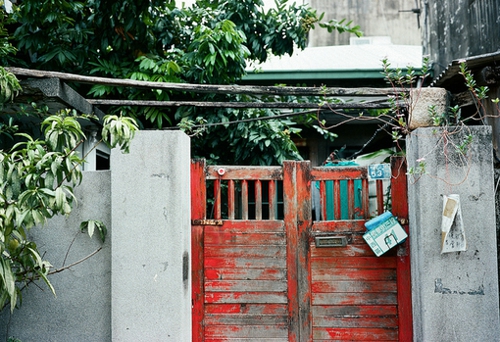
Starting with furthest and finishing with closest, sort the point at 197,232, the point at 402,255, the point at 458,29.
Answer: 1. the point at 458,29
2. the point at 197,232
3. the point at 402,255

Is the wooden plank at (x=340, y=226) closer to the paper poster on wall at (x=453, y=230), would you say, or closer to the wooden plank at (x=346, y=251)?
the wooden plank at (x=346, y=251)

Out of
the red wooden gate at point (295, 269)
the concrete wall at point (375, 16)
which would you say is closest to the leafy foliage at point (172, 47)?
the red wooden gate at point (295, 269)

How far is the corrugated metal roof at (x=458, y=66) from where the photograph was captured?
544 cm

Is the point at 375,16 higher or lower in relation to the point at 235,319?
higher

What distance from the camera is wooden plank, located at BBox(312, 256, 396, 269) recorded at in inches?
177

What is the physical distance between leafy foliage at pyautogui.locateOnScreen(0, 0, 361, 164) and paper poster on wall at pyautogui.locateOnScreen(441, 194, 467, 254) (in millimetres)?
3073

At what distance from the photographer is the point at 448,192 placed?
4.20 m

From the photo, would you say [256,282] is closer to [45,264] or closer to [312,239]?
[312,239]

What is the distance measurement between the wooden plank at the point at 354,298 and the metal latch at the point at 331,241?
0.45 meters

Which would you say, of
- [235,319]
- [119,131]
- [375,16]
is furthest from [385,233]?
[375,16]

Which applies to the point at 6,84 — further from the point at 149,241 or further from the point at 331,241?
the point at 331,241

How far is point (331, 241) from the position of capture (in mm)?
4512

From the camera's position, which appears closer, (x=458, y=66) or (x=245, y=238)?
(x=245, y=238)

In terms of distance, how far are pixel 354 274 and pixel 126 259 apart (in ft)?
6.69
